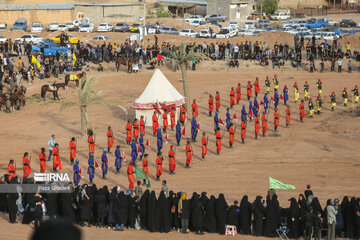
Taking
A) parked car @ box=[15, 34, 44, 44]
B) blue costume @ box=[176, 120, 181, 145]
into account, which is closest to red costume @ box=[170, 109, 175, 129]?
blue costume @ box=[176, 120, 181, 145]

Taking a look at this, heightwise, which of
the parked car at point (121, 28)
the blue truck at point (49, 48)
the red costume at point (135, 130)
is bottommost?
the red costume at point (135, 130)

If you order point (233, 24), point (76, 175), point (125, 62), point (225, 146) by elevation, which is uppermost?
point (233, 24)

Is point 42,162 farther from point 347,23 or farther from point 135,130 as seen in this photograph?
point 347,23

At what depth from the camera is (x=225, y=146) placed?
24531 millimetres

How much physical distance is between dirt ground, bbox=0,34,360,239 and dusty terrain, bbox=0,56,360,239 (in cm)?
3

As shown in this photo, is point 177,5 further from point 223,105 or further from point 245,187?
point 245,187

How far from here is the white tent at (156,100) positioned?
88.8ft

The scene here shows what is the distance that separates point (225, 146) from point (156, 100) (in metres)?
4.46

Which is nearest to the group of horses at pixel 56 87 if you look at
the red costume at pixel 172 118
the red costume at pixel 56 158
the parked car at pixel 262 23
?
the red costume at pixel 172 118

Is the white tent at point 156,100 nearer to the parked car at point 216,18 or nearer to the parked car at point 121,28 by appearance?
the parked car at point 121,28

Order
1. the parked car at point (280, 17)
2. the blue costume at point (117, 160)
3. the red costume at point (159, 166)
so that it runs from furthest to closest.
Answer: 1. the parked car at point (280, 17)
2. the blue costume at point (117, 160)
3. the red costume at point (159, 166)

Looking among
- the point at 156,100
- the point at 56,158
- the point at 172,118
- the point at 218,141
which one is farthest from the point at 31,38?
the point at 218,141

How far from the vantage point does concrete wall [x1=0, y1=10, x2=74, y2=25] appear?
55716 millimetres

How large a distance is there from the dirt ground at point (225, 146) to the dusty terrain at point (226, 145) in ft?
0.11
